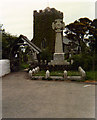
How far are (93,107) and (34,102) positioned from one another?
219cm

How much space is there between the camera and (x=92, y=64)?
595 inches

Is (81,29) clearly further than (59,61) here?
Yes

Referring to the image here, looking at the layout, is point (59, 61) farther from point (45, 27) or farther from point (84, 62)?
point (45, 27)

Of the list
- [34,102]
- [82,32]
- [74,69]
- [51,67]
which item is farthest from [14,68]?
[82,32]

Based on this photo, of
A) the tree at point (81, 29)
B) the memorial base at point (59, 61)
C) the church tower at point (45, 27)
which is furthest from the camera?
the church tower at point (45, 27)

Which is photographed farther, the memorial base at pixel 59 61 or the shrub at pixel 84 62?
the memorial base at pixel 59 61

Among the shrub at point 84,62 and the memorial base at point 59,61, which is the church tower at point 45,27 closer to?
the memorial base at point 59,61

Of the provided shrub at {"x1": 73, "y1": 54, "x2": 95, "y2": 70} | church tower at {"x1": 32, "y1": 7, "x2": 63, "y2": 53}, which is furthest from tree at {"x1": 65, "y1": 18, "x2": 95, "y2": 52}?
shrub at {"x1": 73, "y1": 54, "x2": 95, "y2": 70}

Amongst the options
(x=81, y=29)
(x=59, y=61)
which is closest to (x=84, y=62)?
(x=59, y=61)

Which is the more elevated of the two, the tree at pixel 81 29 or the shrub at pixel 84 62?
the tree at pixel 81 29

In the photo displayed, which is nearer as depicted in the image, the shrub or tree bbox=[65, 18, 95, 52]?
the shrub

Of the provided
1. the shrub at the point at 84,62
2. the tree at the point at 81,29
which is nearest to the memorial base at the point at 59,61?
the shrub at the point at 84,62

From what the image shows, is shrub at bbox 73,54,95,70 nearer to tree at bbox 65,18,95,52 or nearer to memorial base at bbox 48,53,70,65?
memorial base at bbox 48,53,70,65

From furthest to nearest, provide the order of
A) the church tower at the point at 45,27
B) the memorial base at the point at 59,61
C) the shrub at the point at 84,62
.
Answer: the church tower at the point at 45,27 → the memorial base at the point at 59,61 → the shrub at the point at 84,62
